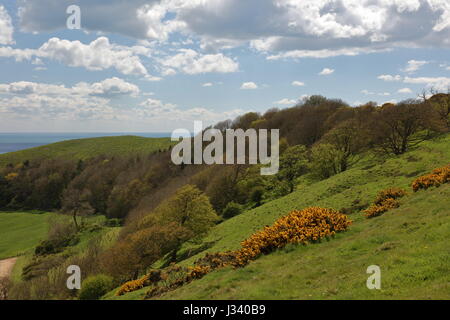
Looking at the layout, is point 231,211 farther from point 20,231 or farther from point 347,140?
point 20,231

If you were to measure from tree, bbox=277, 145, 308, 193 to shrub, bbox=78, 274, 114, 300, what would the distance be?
38.2 metres

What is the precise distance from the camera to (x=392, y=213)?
72.9 ft

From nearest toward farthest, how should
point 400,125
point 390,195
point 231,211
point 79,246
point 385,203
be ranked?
1. point 385,203
2. point 390,195
3. point 400,125
4. point 231,211
5. point 79,246

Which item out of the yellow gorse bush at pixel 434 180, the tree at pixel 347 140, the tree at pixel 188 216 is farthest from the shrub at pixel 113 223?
the yellow gorse bush at pixel 434 180

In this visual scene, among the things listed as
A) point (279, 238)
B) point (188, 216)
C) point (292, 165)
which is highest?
point (292, 165)

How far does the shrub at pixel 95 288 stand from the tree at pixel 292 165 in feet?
125

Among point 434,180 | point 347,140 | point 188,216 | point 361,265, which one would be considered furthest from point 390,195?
point 347,140

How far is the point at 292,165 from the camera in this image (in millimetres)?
62938

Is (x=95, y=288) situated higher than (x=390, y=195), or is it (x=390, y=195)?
(x=390, y=195)

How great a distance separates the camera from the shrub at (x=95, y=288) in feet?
109

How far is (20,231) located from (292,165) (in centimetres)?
9614

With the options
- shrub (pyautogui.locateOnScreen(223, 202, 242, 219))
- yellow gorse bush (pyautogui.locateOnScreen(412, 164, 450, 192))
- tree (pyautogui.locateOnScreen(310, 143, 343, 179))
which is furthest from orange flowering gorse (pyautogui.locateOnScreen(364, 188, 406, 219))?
shrub (pyautogui.locateOnScreen(223, 202, 242, 219))

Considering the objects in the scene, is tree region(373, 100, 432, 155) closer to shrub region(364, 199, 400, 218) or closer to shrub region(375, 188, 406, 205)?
shrub region(375, 188, 406, 205)

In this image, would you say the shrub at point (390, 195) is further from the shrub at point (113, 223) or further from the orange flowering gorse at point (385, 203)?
the shrub at point (113, 223)
